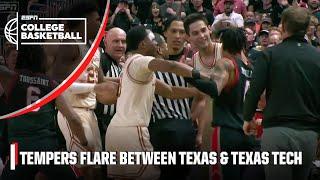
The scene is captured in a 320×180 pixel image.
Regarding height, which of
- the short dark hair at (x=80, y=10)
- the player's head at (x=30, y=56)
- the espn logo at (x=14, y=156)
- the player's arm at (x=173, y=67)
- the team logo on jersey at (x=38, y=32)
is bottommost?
the espn logo at (x=14, y=156)

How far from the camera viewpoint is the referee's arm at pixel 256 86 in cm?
429

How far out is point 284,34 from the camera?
14.6 ft

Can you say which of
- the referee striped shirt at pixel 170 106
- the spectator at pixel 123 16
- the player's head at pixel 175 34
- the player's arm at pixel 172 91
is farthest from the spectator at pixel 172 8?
the player's arm at pixel 172 91

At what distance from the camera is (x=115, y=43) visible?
5875mm

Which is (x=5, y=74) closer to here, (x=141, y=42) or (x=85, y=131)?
(x=141, y=42)

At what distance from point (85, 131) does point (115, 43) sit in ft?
3.58

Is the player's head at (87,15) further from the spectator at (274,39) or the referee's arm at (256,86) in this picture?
the spectator at (274,39)

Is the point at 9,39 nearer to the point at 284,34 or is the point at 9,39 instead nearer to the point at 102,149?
the point at 284,34

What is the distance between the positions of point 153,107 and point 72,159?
82 centimetres

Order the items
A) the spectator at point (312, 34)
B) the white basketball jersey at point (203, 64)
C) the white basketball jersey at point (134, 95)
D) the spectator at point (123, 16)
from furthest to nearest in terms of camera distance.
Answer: the spectator at point (123, 16)
the spectator at point (312, 34)
the white basketball jersey at point (203, 64)
the white basketball jersey at point (134, 95)

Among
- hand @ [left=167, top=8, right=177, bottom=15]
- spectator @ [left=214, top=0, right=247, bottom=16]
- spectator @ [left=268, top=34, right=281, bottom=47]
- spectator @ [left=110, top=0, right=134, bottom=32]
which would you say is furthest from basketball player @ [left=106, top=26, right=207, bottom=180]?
spectator @ [left=214, top=0, right=247, bottom=16]

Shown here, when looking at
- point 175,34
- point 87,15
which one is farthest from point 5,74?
point 175,34

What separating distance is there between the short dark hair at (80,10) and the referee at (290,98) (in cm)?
174

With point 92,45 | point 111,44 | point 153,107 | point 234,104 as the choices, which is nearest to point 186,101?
point 153,107
